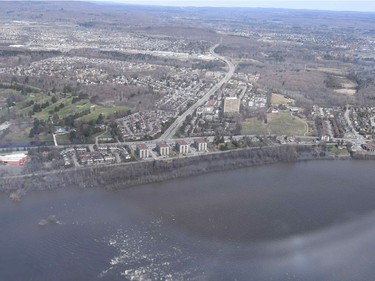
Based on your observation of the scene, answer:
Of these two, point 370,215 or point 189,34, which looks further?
point 189,34

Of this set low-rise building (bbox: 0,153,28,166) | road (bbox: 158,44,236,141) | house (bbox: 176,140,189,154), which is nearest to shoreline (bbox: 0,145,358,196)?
house (bbox: 176,140,189,154)

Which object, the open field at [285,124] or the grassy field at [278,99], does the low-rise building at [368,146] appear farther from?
the grassy field at [278,99]

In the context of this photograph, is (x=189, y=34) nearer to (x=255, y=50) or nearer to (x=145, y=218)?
(x=255, y=50)

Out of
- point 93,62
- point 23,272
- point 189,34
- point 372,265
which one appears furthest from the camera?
point 189,34

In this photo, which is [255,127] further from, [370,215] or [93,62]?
[93,62]

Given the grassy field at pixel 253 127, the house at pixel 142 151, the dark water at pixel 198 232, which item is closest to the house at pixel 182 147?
the house at pixel 142 151

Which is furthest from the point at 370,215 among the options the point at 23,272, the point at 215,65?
the point at 215,65

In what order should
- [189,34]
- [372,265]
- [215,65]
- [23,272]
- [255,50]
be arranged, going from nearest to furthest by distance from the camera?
[23,272], [372,265], [215,65], [255,50], [189,34]
